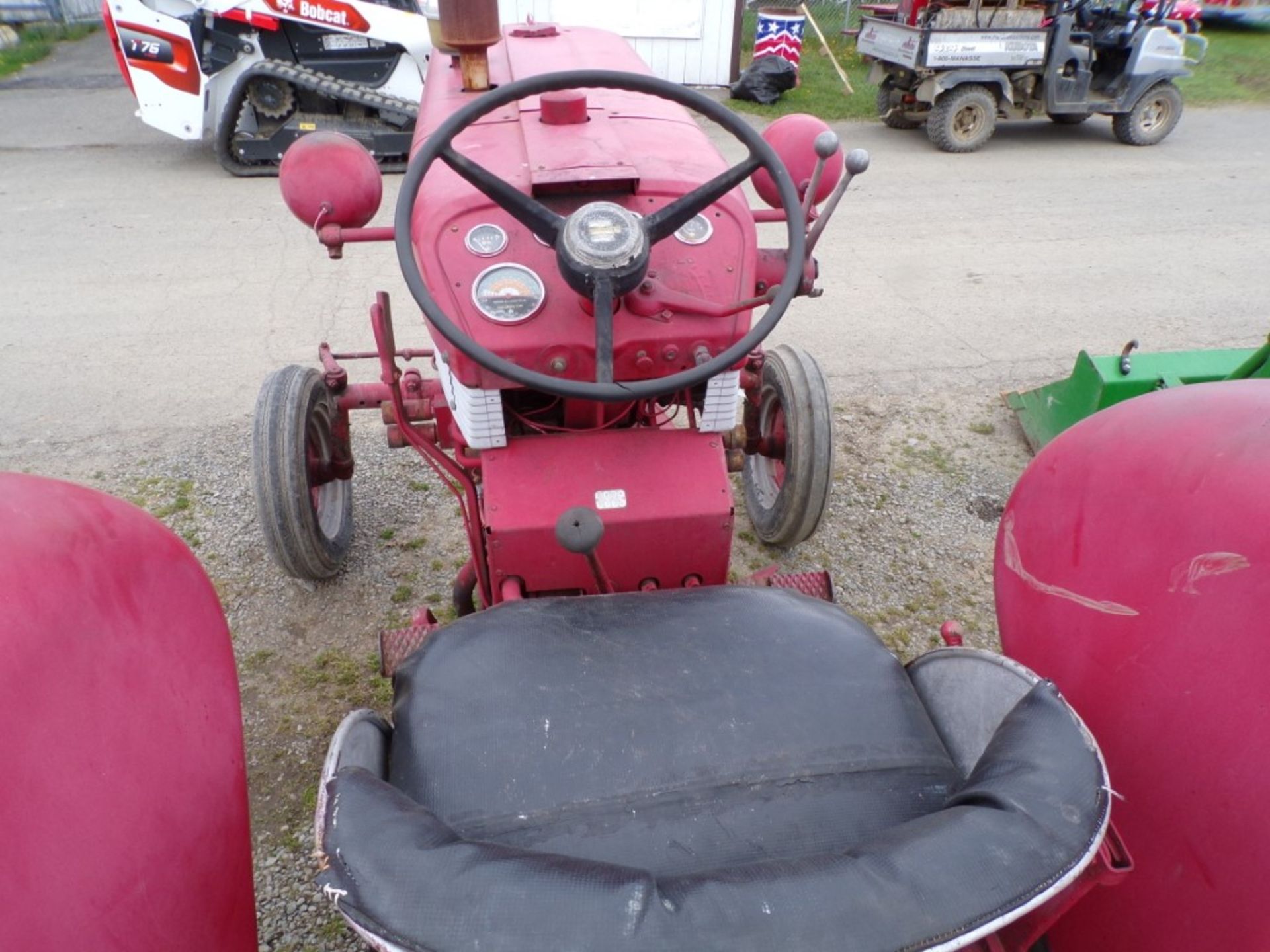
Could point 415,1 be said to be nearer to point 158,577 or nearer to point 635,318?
point 635,318

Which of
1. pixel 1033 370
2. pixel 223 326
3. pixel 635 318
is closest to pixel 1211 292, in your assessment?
pixel 1033 370

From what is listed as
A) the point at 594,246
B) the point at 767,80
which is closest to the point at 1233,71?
the point at 767,80

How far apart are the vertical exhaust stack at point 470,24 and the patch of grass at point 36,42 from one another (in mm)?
8827

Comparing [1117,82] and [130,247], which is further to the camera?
[1117,82]

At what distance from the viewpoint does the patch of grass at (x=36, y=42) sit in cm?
862

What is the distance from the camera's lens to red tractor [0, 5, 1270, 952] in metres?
0.82

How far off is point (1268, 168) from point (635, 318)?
7135mm

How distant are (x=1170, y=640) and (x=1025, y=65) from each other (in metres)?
7.15

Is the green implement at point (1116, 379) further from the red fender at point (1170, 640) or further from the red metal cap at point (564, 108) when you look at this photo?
the red metal cap at point (564, 108)

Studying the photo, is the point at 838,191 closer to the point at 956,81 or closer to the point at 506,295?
the point at 506,295

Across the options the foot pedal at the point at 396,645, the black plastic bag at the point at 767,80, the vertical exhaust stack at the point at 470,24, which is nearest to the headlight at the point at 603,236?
the vertical exhaust stack at the point at 470,24

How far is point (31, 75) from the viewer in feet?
27.0

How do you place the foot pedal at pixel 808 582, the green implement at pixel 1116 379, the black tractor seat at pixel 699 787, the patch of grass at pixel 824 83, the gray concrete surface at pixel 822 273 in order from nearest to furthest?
the black tractor seat at pixel 699 787 < the foot pedal at pixel 808 582 < the green implement at pixel 1116 379 < the gray concrete surface at pixel 822 273 < the patch of grass at pixel 824 83

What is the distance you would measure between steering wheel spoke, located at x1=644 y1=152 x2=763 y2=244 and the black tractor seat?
663mm
